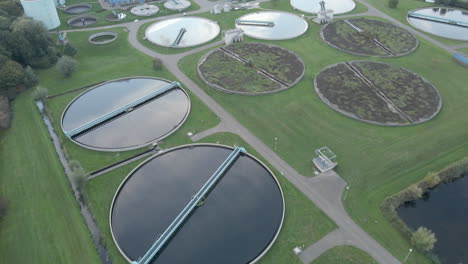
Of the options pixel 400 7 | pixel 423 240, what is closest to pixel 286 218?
pixel 423 240

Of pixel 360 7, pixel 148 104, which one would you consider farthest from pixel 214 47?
pixel 360 7

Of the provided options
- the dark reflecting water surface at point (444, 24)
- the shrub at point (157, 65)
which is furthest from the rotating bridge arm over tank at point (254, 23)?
the dark reflecting water surface at point (444, 24)

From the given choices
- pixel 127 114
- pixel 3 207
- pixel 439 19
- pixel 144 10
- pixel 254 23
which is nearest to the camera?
pixel 3 207

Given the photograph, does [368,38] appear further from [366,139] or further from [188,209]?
[188,209]

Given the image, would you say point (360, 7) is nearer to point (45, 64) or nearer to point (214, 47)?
point (214, 47)

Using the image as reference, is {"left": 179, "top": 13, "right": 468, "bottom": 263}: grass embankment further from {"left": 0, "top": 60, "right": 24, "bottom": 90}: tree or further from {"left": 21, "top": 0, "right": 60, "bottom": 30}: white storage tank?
{"left": 21, "top": 0, "right": 60, "bottom": 30}: white storage tank

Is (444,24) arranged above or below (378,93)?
above

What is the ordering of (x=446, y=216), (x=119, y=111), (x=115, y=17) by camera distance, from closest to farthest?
(x=446, y=216) < (x=119, y=111) < (x=115, y=17)
